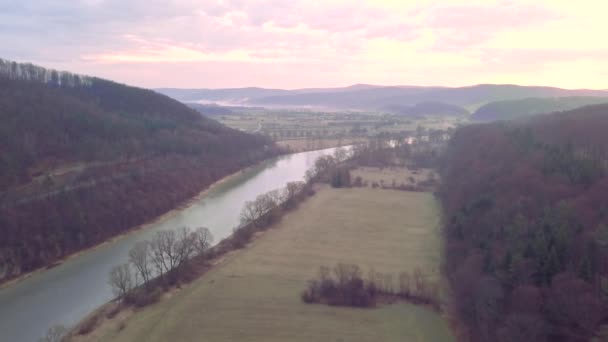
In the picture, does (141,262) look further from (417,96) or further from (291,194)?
(417,96)

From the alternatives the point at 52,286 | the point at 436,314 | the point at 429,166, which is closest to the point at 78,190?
the point at 52,286

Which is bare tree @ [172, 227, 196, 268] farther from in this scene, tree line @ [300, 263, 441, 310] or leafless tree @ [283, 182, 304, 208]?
leafless tree @ [283, 182, 304, 208]

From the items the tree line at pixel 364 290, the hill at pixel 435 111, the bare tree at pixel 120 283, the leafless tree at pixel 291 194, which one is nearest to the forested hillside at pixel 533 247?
the tree line at pixel 364 290

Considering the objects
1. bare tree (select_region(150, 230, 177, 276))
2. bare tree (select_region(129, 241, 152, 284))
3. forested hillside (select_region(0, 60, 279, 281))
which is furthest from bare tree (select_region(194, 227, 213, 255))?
forested hillside (select_region(0, 60, 279, 281))

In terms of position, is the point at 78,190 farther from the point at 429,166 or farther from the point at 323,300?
the point at 429,166

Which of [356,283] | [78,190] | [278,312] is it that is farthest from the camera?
[78,190]

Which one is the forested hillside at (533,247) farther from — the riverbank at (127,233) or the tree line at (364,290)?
the riverbank at (127,233)
